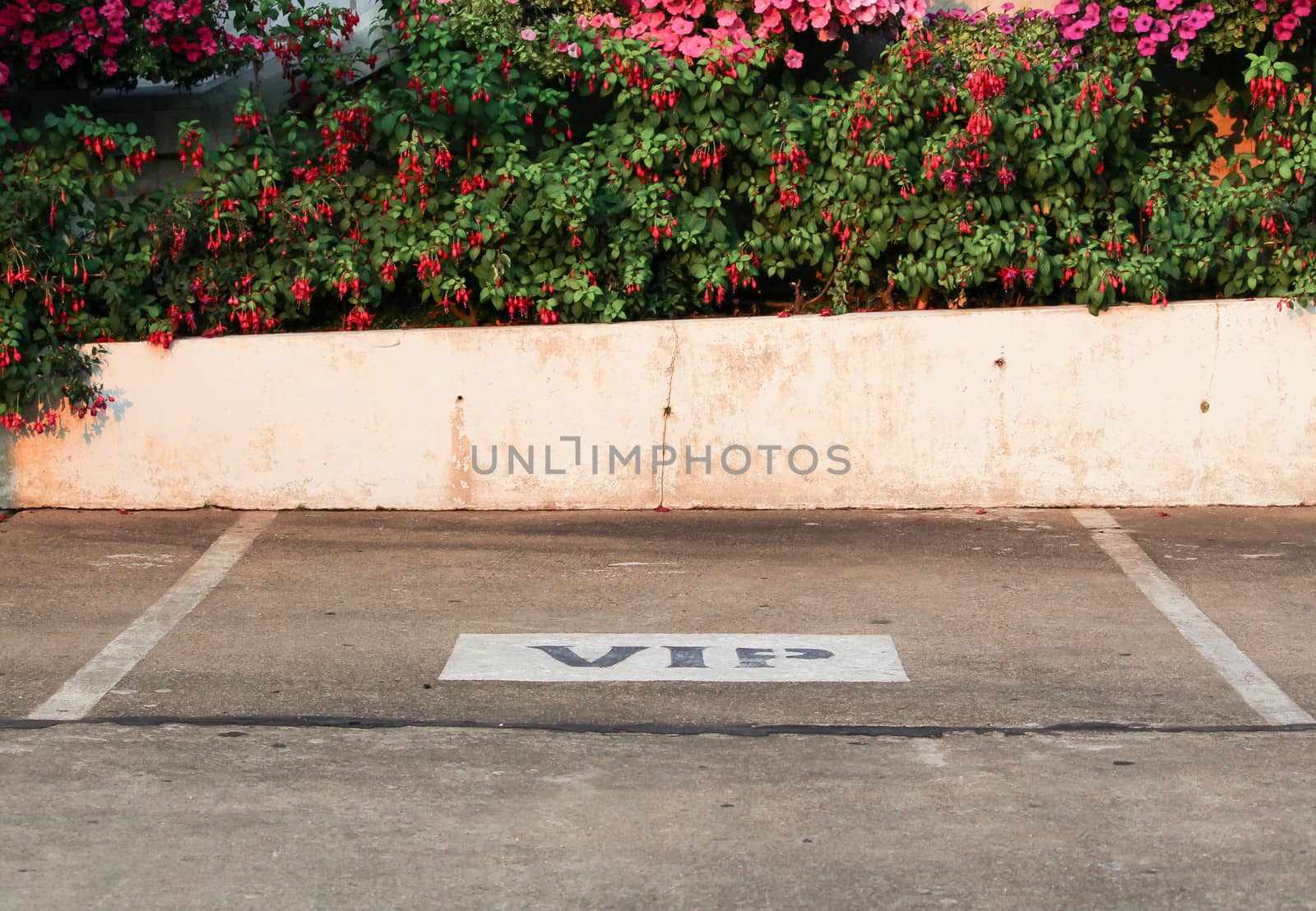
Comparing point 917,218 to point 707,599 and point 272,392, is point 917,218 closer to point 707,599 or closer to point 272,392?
point 707,599

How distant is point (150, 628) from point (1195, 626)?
471 centimetres

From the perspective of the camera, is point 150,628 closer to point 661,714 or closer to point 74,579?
point 74,579

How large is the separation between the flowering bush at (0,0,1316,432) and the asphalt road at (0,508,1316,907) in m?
1.54

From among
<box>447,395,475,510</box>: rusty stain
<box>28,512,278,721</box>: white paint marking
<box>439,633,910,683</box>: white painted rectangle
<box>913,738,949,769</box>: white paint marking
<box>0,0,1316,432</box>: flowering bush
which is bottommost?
<box>439,633,910,683</box>: white painted rectangle

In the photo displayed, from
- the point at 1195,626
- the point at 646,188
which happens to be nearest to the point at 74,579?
the point at 646,188

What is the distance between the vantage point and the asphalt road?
4555 mm

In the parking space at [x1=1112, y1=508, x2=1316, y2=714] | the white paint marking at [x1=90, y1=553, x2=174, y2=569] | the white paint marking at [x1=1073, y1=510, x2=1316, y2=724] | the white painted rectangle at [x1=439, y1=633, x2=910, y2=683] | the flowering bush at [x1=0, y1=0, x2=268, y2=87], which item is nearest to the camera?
the white paint marking at [x1=1073, y1=510, x2=1316, y2=724]

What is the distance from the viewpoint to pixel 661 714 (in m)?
6.07

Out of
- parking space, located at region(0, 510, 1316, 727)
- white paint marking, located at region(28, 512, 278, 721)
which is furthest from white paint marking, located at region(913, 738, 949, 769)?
white paint marking, located at region(28, 512, 278, 721)

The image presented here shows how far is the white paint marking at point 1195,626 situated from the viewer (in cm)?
610

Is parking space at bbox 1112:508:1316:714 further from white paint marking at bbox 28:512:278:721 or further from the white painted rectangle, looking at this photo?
white paint marking at bbox 28:512:278:721

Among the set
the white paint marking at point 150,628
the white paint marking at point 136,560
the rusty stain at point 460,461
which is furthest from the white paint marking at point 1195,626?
the white paint marking at point 136,560

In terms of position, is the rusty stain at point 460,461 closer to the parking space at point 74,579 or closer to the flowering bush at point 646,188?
the flowering bush at point 646,188

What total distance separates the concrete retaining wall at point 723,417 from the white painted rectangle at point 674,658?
116 inches
